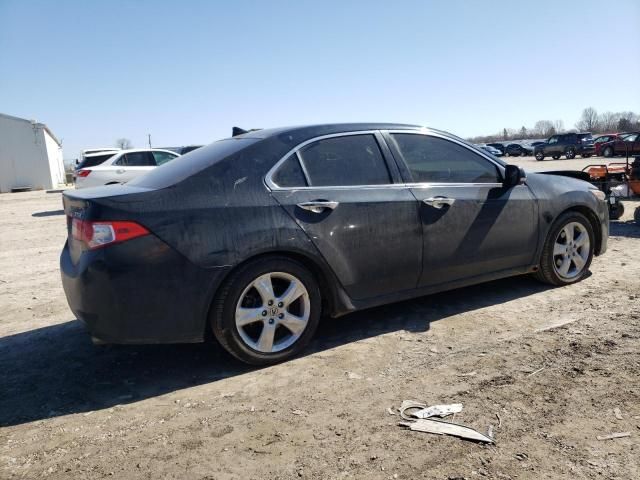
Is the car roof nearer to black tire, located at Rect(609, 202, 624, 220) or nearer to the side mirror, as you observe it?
the side mirror

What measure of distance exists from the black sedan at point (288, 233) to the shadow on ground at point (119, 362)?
313mm

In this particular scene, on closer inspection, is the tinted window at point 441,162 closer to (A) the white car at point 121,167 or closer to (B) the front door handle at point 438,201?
(B) the front door handle at point 438,201

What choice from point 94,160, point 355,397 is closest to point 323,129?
point 355,397

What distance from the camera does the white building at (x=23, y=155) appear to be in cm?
3175

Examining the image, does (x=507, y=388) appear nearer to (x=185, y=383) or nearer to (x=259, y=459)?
(x=259, y=459)

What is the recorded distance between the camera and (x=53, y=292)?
5.62 meters

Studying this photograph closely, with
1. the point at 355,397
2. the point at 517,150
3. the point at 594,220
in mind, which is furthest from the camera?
the point at 517,150

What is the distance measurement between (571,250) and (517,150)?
157 ft

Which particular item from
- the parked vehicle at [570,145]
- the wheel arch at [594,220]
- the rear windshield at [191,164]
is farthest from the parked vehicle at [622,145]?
the rear windshield at [191,164]

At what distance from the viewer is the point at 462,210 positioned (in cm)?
407

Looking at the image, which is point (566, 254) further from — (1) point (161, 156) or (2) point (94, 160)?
(2) point (94, 160)

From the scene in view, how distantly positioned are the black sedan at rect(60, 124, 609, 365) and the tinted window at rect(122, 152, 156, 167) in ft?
37.7

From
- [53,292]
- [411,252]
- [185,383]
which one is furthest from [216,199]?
[53,292]

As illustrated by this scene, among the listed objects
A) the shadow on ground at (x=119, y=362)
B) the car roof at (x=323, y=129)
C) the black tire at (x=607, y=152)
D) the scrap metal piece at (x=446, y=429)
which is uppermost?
the car roof at (x=323, y=129)
